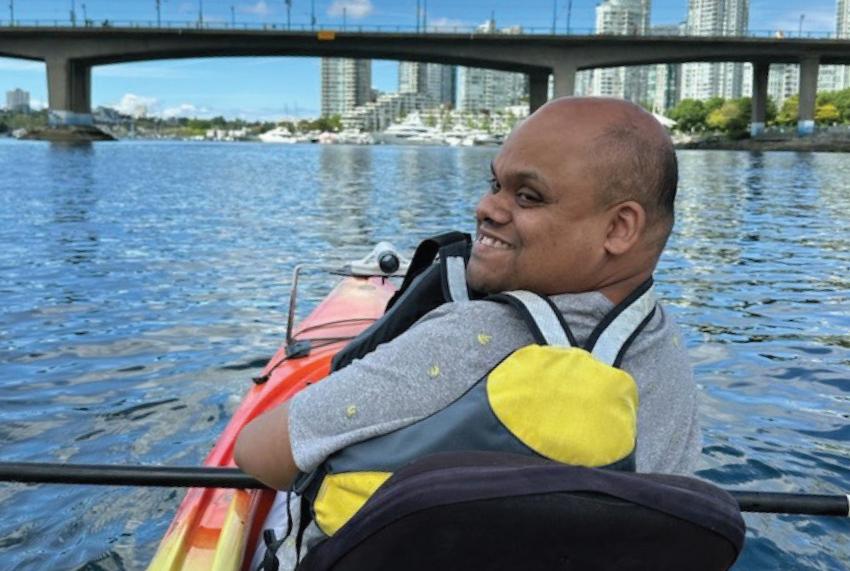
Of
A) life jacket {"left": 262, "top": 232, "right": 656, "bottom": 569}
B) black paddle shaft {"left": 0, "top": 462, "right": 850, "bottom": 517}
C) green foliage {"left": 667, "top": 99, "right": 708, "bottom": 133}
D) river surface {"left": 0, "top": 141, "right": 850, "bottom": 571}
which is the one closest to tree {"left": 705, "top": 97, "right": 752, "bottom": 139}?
green foliage {"left": 667, "top": 99, "right": 708, "bottom": 133}

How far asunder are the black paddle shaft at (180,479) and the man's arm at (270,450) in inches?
38.1

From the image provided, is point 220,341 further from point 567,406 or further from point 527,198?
point 567,406

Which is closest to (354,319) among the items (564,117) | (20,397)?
(20,397)

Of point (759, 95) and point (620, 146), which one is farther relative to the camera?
point (759, 95)

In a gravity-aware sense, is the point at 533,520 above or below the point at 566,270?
below

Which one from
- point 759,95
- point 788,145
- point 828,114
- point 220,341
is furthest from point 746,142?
point 220,341

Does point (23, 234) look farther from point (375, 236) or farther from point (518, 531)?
point (518, 531)

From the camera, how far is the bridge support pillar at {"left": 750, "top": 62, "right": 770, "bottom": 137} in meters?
87.6

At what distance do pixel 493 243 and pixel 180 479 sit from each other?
161 cm

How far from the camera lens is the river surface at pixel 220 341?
5.04 m

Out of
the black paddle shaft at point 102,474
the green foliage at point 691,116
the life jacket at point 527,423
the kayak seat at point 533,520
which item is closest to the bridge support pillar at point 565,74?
the black paddle shaft at point 102,474

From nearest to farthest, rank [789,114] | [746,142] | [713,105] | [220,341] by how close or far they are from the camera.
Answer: [220,341]
[746,142]
[789,114]
[713,105]

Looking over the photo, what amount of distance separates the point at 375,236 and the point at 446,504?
17390mm

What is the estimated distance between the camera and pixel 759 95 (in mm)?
88188
